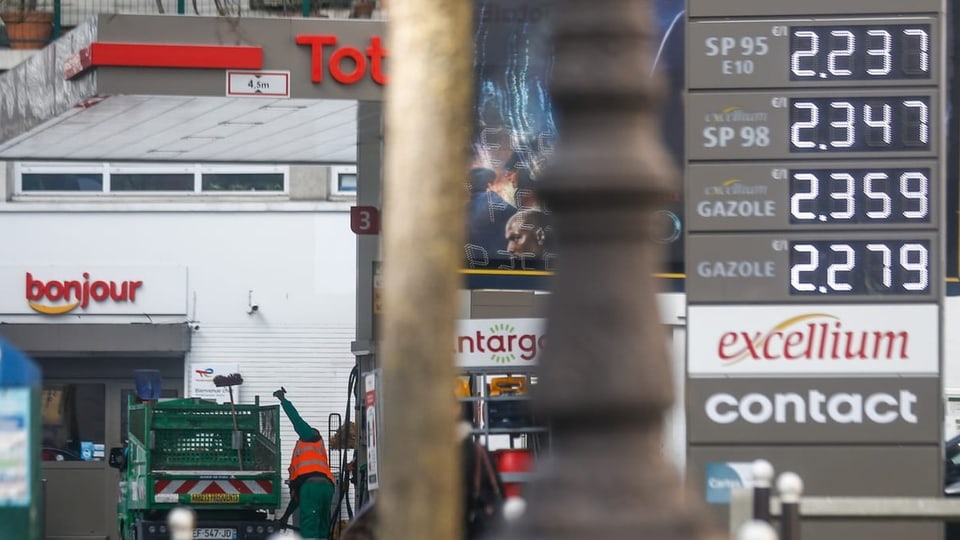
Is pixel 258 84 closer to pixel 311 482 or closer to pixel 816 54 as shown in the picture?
pixel 311 482

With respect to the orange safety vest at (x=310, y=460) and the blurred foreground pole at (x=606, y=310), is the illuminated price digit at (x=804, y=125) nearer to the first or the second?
the blurred foreground pole at (x=606, y=310)

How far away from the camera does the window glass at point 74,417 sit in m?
27.0

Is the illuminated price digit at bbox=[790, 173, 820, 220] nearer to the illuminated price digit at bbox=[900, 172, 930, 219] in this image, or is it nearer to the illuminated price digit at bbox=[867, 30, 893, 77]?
the illuminated price digit at bbox=[900, 172, 930, 219]

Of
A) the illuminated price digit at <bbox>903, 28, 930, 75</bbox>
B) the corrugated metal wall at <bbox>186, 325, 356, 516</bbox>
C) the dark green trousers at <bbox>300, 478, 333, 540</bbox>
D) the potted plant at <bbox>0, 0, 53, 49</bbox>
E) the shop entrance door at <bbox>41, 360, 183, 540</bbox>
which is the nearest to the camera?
the illuminated price digit at <bbox>903, 28, 930, 75</bbox>

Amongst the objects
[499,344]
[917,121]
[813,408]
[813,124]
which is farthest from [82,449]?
[917,121]

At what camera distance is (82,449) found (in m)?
26.7

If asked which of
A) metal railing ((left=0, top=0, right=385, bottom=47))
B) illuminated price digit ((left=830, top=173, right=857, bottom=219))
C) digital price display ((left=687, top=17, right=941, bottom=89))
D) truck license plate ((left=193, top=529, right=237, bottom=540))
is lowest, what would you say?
truck license plate ((left=193, top=529, right=237, bottom=540))

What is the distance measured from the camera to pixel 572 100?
4.15 m

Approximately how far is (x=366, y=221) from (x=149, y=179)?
500 inches

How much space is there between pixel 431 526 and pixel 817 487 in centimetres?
596

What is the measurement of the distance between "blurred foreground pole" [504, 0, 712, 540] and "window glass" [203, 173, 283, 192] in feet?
80.3

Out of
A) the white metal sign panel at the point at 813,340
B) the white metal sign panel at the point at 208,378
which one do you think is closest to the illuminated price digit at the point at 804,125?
the white metal sign panel at the point at 813,340

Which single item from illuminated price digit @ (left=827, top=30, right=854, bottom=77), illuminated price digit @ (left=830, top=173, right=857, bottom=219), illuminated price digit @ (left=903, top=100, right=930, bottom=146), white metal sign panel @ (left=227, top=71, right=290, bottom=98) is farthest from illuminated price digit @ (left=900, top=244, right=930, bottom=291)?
white metal sign panel @ (left=227, top=71, right=290, bottom=98)

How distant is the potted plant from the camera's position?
19.4 meters
